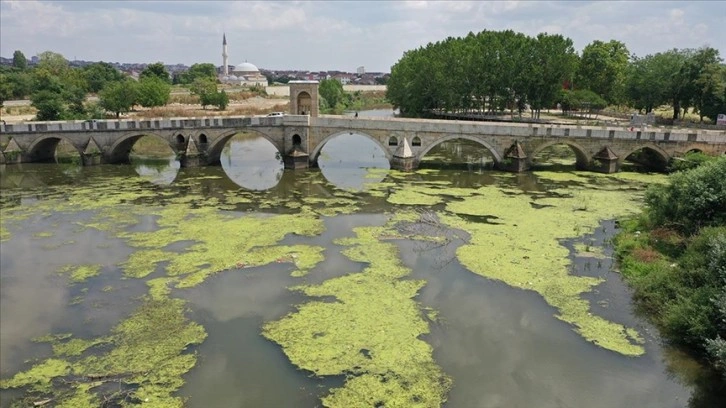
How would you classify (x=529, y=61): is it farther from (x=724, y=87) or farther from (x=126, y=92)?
(x=126, y=92)

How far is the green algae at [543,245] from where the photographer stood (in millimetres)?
14352

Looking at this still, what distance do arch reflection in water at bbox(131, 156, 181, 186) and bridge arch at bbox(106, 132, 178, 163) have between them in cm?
91

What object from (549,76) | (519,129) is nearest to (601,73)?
(549,76)

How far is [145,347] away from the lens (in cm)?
1302

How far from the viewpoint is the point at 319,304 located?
15234 mm

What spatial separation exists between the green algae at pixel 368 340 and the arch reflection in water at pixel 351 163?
14.5m

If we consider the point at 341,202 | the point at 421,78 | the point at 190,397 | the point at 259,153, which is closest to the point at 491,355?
the point at 190,397

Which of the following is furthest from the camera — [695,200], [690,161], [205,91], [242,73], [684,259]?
[242,73]

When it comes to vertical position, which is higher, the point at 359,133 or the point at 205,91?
the point at 205,91

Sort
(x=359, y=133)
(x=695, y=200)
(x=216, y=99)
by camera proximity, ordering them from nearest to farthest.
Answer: (x=695, y=200) → (x=359, y=133) → (x=216, y=99)

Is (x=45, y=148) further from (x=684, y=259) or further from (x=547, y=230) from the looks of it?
(x=684, y=259)

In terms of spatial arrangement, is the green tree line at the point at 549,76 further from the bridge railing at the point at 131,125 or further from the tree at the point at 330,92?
the bridge railing at the point at 131,125

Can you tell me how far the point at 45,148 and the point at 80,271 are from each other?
2699cm

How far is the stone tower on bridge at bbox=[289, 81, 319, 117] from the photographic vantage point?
38.1 metres
